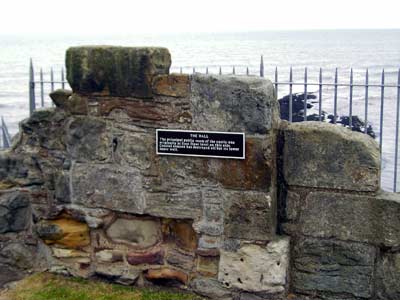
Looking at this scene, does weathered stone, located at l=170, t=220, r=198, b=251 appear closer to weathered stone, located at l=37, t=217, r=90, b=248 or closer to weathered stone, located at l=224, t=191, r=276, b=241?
weathered stone, located at l=224, t=191, r=276, b=241

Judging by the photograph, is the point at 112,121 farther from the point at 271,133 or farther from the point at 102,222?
the point at 271,133

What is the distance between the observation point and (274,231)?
4.74 m

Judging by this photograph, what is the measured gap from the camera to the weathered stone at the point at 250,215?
4.60 m

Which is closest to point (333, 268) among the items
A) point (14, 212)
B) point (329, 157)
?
point (329, 157)

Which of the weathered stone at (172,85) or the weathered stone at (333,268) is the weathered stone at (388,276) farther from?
the weathered stone at (172,85)

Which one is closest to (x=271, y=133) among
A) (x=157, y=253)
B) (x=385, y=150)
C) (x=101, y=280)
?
(x=157, y=253)

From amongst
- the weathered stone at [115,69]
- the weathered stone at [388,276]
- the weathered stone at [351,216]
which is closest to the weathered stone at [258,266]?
the weathered stone at [351,216]

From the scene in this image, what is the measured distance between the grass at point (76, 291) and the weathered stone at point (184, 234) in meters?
0.41

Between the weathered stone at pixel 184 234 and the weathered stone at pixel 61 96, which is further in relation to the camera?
the weathered stone at pixel 61 96

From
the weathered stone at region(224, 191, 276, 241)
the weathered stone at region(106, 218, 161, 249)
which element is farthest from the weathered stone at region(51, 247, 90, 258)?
the weathered stone at region(224, 191, 276, 241)

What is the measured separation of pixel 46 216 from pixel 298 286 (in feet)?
7.53

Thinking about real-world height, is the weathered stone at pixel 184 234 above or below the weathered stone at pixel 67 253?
above

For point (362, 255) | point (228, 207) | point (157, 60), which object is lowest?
point (362, 255)

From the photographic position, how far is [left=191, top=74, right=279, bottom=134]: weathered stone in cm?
448
